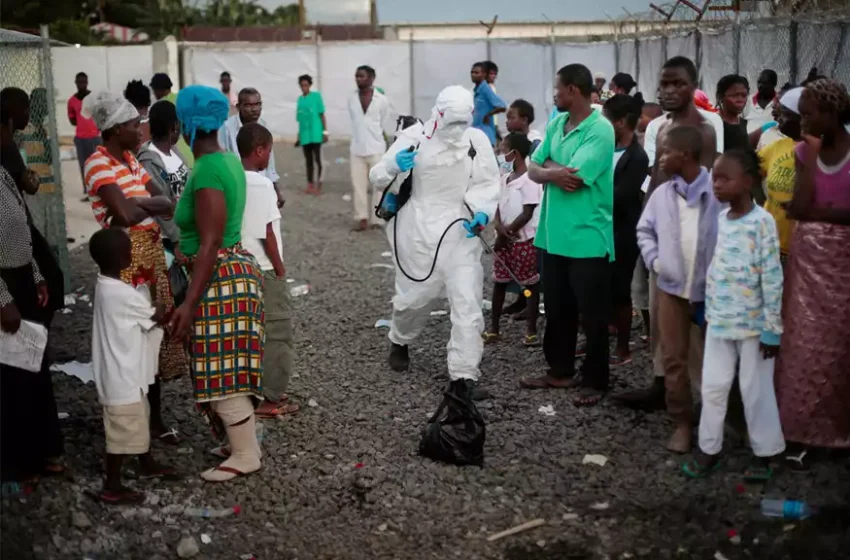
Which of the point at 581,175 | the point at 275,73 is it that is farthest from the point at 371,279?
the point at 275,73

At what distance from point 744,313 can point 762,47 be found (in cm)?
766

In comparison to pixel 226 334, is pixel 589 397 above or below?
below

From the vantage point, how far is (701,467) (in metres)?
5.14

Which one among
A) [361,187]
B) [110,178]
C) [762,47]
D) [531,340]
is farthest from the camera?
[361,187]

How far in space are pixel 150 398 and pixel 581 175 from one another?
2.81 m

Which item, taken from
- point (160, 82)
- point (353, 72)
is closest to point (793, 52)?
point (160, 82)

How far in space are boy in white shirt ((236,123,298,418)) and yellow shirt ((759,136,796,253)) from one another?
109 inches

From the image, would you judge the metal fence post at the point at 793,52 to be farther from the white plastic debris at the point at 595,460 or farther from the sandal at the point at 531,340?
the white plastic debris at the point at 595,460

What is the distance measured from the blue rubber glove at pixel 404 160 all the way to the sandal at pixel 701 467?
97.1 inches

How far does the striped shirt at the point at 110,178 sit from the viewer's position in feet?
17.4

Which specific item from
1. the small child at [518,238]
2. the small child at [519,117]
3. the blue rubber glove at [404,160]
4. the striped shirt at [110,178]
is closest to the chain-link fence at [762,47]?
the small child at [519,117]

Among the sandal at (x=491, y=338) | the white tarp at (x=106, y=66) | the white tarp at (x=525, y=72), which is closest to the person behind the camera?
the sandal at (x=491, y=338)

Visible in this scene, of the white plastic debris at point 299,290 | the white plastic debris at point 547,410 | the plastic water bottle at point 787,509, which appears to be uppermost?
the white plastic debris at point 299,290

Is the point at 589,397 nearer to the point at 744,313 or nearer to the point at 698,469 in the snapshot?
the point at 698,469
